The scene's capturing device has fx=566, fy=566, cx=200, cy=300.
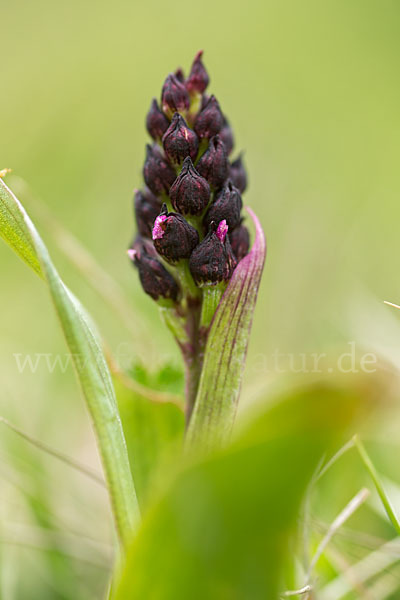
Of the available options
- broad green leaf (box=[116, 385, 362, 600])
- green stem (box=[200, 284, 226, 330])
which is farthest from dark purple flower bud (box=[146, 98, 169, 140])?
broad green leaf (box=[116, 385, 362, 600])

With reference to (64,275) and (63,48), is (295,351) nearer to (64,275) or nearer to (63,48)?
(64,275)

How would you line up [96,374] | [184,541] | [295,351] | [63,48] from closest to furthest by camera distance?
1. [184,541]
2. [96,374]
3. [295,351]
4. [63,48]

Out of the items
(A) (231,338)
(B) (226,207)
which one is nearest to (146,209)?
(B) (226,207)

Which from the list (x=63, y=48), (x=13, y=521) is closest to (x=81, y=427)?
(x=13, y=521)

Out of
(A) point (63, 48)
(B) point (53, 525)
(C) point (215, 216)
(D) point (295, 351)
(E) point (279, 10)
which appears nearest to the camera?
(C) point (215, 216)

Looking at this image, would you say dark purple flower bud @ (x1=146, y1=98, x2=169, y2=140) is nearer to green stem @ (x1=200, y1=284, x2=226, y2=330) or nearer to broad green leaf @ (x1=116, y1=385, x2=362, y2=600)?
green stem @ (x1=200, y1=284, x2=226, y2=330)

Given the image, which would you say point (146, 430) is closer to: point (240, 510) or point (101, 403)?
point (101, 403)
